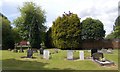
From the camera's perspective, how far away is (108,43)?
56.4m

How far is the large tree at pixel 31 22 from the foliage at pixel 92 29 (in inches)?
387

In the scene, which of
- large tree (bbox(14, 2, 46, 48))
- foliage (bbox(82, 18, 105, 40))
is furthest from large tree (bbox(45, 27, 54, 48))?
foliage (bbox(82, 18, 105, 40))

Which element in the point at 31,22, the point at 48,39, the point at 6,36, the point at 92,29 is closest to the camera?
the point at 6,36

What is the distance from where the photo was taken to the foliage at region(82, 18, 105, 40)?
2319 inches

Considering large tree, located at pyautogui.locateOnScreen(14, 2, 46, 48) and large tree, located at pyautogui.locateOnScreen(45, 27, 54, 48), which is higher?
large tree, located at pyautogui.locateOnScreen(14, 2, 46, 48)

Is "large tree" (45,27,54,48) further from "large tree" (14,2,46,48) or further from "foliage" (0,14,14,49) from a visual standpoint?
"foliage" (0,14,14,49)

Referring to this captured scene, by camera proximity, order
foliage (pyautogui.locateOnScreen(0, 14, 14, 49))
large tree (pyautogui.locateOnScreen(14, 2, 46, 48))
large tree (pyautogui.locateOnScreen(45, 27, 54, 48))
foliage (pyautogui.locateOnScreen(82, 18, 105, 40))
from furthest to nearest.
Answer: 1. foliage (pyautogui.locateOnScreen(82, 18, 105, 40))
2. large tree (pyautogui.locateOnScreen(14, 2, 46, 48))
3. large tree (pyautogui.locateOnScreen(45, 27, 54, 48))
4. foliage (pyautogui.locateOnScreen(0, 14, 14, 49))

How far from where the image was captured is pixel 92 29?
5969 centimetres

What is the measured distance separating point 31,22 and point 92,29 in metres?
14.4

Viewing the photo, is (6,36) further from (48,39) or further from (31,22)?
(48,39)

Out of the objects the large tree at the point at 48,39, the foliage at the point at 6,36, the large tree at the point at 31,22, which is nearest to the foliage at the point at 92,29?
the large tree at the point at 48,39

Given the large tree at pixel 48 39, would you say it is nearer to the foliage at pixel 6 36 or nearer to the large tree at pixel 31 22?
the large tree at pixel 31 22

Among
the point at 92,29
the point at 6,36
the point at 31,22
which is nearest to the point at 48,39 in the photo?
the point at 31,22

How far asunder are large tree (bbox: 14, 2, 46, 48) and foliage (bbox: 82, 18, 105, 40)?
9.83 m
